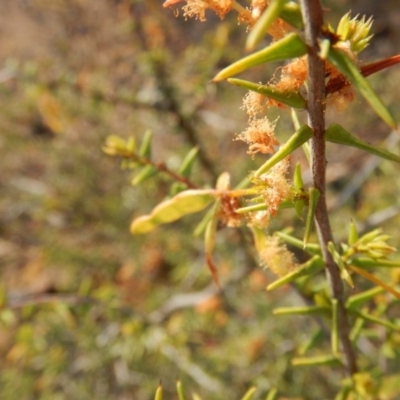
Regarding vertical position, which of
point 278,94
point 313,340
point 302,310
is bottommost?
point 313,340

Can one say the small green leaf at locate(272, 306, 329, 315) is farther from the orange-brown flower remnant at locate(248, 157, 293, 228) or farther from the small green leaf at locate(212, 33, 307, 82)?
the small green leaf at locate(212, 33, 307, 82)

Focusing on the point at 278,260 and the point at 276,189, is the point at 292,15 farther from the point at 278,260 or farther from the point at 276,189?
the point at 278,260

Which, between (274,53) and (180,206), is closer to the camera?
(274,53)

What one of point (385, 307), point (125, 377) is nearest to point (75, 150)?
point (125, 377)

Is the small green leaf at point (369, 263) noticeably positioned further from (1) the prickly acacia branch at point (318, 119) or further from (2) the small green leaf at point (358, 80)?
(2) the small green leaf at point (358, 80)

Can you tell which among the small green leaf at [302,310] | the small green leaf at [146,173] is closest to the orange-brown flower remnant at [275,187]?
the small green leaf at [302,310]

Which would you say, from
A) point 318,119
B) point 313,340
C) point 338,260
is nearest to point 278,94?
point 318,119

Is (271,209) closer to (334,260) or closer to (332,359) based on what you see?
(334,260)
